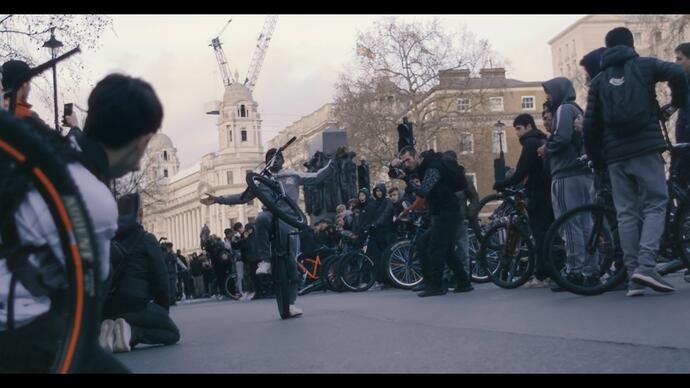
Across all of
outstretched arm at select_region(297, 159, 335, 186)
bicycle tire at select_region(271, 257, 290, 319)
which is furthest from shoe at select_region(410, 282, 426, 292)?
bicycle tire at select_region(271, 257, 290, 319)

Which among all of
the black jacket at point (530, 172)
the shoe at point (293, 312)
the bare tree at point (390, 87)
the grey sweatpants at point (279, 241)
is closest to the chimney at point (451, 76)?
the bare tree at point (390, 87)

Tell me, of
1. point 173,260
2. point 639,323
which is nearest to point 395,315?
A: point 639,323

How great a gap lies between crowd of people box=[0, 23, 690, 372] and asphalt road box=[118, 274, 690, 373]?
0.42 meters

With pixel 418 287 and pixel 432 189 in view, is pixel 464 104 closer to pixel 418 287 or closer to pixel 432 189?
pixel 418 287

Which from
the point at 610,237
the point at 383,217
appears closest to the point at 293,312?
the point at 610,237

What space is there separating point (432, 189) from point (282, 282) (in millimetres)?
3093

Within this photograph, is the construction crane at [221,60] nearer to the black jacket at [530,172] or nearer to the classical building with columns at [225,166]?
the classical building with columns at [225,166]

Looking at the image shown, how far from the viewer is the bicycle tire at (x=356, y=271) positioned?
58.0 feet

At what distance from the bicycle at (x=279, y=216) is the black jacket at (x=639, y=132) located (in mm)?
2741

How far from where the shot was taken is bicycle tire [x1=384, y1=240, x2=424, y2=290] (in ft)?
50.8

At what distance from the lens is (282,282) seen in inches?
399

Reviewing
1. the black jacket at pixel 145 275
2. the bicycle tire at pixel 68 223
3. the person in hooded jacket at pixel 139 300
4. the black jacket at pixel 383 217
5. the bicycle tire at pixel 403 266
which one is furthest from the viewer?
the black jacket at pixel 383 217

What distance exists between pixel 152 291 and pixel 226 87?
6940 inches

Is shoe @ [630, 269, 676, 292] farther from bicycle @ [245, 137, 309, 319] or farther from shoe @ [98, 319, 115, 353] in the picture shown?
shoe @ [98, 319, 115, 353]
